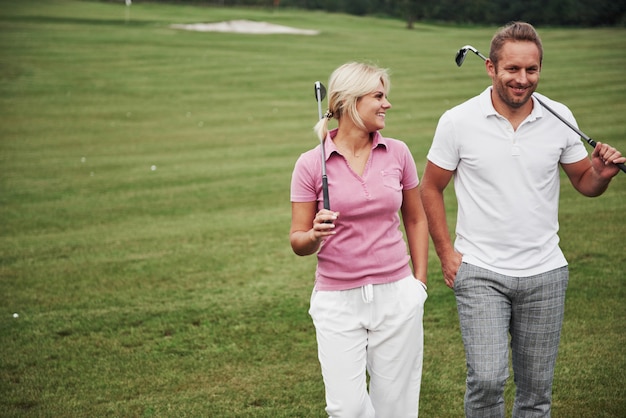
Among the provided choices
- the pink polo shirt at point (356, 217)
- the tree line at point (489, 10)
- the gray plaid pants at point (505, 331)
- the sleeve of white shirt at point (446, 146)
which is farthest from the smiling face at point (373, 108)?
the tree line at point (489, 10)

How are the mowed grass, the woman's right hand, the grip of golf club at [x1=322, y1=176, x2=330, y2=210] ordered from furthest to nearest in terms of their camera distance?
the mowed grass → the grip of golf club at [x1=322, y1=176, x2=330, y2=210] → the woman's right hand

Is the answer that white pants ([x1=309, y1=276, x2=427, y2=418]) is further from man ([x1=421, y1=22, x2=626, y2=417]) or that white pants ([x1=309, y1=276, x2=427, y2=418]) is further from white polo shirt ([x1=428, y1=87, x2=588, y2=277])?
white polo shirt ([x1=428, y1=87, x2=588, y2=277])

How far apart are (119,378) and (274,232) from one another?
4.51 meters

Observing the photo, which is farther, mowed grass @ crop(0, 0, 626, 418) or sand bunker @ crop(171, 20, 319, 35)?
sand bunker @ crop(171, 20, 319, 35)

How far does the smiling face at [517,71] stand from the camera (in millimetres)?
4242

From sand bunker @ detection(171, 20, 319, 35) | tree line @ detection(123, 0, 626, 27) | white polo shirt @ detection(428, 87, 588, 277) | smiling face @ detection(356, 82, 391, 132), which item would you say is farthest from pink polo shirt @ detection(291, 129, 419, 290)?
tree line @ detection(123, 0, 626, 27)

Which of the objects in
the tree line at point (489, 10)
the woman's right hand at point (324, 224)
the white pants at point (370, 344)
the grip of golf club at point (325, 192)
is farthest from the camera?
the tree line at point (489, 10)

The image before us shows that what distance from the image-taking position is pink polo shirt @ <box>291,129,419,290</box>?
418 centimetres

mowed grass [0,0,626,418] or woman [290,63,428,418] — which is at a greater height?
woman [290,63,428,418]

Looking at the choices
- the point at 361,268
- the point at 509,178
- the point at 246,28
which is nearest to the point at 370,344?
the point at 361,268

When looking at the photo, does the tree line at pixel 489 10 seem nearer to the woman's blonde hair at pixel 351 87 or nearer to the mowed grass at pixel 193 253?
the mowed grass at pixel 193 253

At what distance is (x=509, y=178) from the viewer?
4320 millimetres

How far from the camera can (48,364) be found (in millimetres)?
6688

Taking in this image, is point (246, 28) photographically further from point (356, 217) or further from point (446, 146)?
point (356, 217)
